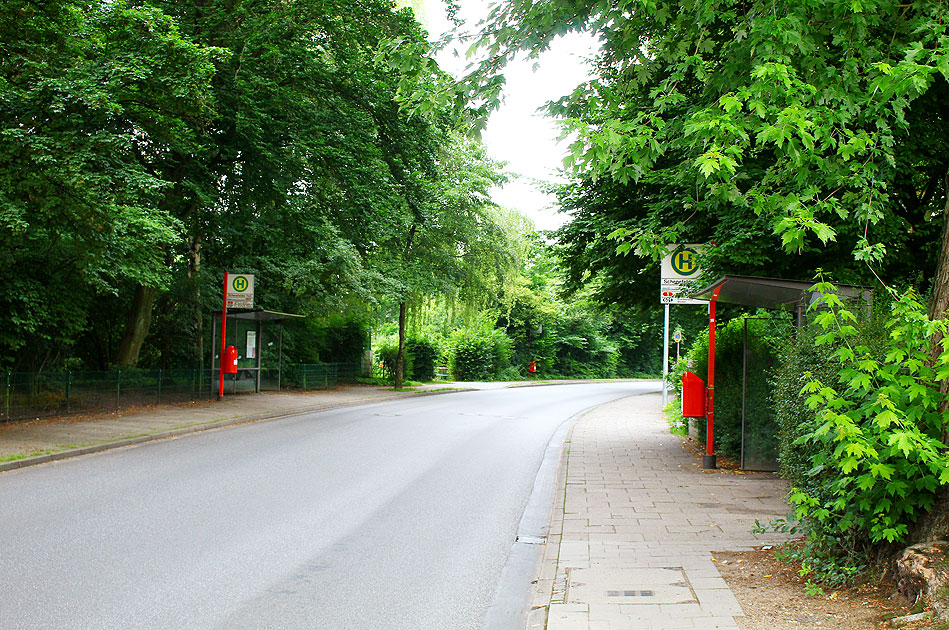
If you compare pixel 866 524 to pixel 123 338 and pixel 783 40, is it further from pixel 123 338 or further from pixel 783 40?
pixel 123 338

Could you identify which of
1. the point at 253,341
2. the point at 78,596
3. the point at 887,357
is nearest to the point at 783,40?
the point at 887,357

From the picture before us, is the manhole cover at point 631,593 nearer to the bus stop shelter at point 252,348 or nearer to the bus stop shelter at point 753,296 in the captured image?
the bus stop shelter at point 753,296

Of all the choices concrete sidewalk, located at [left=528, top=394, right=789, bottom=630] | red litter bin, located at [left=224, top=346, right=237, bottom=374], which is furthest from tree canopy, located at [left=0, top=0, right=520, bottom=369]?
concrete sidewalk, located at [left=528, top=394, right=789, bottom=630]

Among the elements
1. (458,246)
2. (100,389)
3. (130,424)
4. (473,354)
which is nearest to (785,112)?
(130,424)

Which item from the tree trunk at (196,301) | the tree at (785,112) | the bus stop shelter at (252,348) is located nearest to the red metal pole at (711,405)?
the tree at (785,112)

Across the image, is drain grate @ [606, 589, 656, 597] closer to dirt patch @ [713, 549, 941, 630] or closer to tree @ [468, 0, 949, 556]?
dirt patch @ [713, 549, 941, 630]

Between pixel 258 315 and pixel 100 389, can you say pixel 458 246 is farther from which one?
pixel 100 389

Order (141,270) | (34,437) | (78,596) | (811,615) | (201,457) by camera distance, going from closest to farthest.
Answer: (811,615), (78,596), (201,457), (34,437), (141,270)

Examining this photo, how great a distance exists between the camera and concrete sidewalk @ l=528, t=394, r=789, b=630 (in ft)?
14.9

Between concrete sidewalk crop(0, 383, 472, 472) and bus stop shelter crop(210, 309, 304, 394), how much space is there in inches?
25.6

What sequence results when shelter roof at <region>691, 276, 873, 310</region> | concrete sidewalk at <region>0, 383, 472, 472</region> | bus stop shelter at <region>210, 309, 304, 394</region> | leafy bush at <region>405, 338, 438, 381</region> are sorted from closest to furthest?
shelter roof at <region>691, 276, 873, 310</region>, concrete sidewalk at <region>0, 383, 472, 472</region>, bus stop shelter at <region>210, 309, 304, 394</region>, leafy bush at <region>405, 338, 438, 381</region>

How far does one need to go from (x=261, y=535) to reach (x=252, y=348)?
1768cm

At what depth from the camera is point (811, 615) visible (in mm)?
4336

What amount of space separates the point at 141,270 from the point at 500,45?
958 cm
